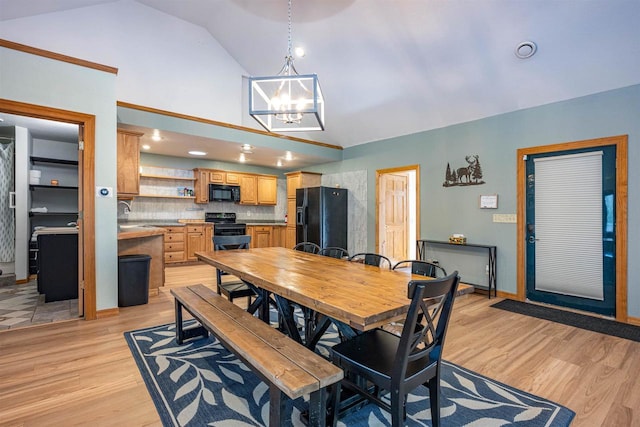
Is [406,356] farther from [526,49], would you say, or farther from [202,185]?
[202,185]

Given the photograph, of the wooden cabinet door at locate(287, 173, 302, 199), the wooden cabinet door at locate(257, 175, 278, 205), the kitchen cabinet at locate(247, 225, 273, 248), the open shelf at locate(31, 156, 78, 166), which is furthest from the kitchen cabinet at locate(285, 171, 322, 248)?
the open shelf at locate(31, 156, 78, 166)

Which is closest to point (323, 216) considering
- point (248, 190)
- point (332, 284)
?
point (248, 190)

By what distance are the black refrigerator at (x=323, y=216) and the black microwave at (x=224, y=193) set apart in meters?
1.69

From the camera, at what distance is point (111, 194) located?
3.24 m

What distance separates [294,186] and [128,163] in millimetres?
3631

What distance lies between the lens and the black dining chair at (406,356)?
4.26 feet

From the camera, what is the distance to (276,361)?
4.62 feet

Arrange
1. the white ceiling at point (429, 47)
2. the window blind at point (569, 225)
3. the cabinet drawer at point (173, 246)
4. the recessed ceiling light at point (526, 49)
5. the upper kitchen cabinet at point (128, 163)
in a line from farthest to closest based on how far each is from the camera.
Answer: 1. the cabinet drawer at point (173, 246)
2. the upper kitchen cabinet at point (128, 163)
3. the window blind at point (569, 225)
4. the recessed ceiling light at point (526, 49)
5. the white ceiling at point (429, 47)

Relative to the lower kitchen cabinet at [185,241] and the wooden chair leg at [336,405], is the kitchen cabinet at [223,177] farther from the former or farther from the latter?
the wooden chair leg at [336,405]

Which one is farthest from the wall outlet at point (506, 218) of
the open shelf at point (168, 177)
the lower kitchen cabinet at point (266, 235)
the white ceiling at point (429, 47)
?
the open shelf at point (168, 177)

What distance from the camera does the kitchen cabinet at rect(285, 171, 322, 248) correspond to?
22.9 feet

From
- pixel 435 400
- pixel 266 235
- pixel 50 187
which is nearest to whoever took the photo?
pixel 435 400

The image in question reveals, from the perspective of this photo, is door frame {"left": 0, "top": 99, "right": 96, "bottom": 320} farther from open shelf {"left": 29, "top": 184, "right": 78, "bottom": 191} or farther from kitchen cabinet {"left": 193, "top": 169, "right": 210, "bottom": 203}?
kitchen cabinet {"left": 193, "top": 169, "right": 210, "bottom": 203}

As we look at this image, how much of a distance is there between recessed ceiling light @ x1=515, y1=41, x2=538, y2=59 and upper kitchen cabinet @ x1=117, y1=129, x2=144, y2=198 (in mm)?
4960
